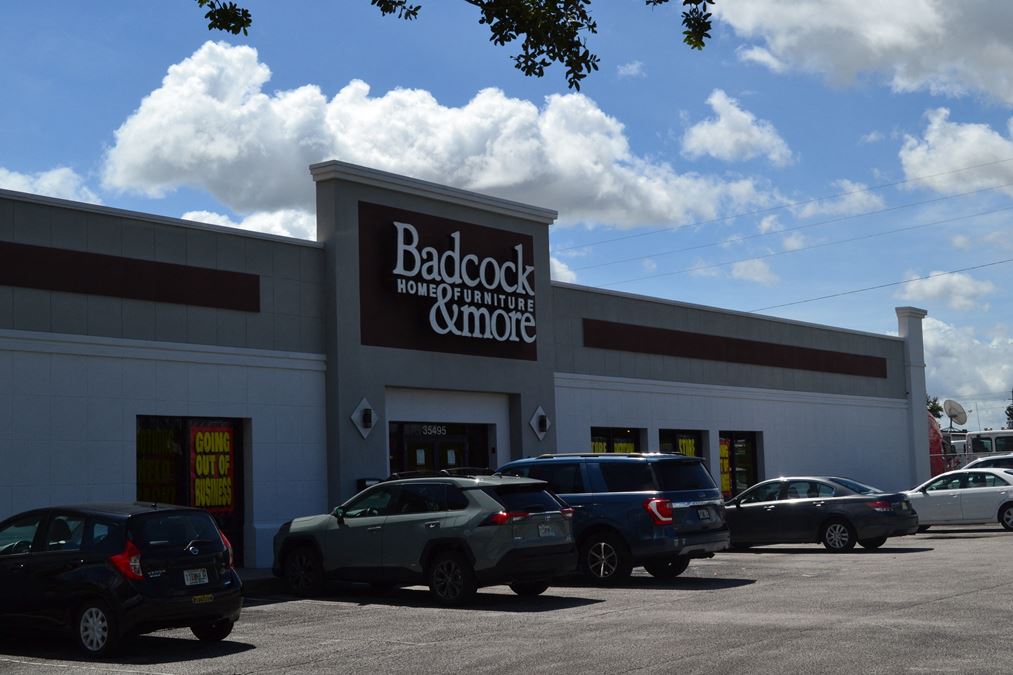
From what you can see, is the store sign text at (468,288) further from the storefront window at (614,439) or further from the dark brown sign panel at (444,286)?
the storefront window at (614,439)

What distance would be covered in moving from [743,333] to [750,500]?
12.3 metres

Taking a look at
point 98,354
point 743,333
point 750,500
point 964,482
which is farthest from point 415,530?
point 743,333

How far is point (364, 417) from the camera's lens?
24.2m

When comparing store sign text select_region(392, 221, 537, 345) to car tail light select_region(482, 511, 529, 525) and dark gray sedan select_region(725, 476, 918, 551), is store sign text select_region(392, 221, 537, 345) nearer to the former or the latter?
dark gray sedan select_region(725, 476, 918, 551)

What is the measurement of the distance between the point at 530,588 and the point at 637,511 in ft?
→ 6.93

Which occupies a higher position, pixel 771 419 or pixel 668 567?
pixel 771 419

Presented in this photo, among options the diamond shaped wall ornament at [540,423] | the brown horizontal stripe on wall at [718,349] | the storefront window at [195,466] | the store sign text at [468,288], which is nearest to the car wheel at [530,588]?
the storefront window at [195,466]

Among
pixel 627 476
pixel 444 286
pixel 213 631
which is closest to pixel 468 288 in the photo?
pixel 444 286

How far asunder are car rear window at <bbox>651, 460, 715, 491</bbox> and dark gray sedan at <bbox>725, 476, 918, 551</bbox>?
5.33 m

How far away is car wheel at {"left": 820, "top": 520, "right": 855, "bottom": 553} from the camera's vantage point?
23.5 metres

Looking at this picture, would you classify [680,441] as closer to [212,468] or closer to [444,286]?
[444,286]

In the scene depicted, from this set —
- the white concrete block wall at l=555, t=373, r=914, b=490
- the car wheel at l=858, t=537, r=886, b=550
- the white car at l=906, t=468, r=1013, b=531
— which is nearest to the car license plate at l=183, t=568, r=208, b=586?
the car wheel at l=858, t=537, r=886, b=550

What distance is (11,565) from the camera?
43.8ft

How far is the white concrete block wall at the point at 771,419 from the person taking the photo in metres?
30.3
